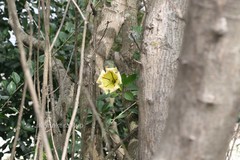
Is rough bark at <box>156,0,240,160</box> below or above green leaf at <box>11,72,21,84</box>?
above

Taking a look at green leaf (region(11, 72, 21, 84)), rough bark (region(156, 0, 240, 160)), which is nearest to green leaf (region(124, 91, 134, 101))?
green leaf (region(11, 72, 21, 84))

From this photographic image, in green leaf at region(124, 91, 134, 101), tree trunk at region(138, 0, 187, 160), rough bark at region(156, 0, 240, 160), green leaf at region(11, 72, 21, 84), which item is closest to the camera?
rough bark at region(156, 0, 240, 160)

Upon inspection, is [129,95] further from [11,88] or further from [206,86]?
[206,86]

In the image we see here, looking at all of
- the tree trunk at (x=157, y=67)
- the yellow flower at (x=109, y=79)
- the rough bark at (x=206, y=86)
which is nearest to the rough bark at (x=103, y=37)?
the yellow flower at (x=109, y=79)

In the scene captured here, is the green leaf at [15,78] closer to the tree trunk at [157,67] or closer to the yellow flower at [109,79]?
the yellow flower at [109,79]

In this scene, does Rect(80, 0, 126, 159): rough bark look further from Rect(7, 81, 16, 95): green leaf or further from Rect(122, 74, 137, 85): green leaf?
Rect(7, 81, 16, 95): green leaf

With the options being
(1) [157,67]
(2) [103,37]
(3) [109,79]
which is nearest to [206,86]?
Answer: (1) [157,67]
